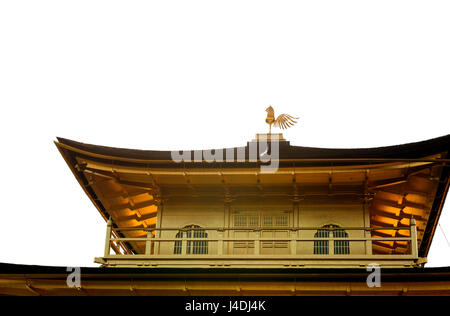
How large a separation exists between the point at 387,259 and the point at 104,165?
28.4 feet

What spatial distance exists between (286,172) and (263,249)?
2.43m

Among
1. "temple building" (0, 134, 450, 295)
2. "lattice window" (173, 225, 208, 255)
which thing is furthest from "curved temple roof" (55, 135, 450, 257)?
"lattice window" (173, 225, 208, 255)

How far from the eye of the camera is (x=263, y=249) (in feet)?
58.0

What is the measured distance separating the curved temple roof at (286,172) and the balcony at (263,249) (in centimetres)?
124

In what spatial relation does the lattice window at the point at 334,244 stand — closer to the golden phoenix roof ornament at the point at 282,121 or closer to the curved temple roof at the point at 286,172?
the curved temple roof at the point at 286,172

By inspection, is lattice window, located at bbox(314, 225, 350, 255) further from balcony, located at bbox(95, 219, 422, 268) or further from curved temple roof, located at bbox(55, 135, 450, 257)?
curved temple roof, located at bbox(55, 135, 450, 257)

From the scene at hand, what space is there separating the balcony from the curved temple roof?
1.24 metres

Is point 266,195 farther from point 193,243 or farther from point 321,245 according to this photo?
point 193,243

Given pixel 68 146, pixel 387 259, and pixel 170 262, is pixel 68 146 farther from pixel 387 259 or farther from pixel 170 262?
pixel 387 259

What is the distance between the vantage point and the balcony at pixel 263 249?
15.6m

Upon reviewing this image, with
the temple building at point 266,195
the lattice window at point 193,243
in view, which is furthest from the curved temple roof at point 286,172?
the lattice window at point 193,243

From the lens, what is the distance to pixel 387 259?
15430mm

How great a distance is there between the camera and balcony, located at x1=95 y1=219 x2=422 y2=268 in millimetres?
15617
